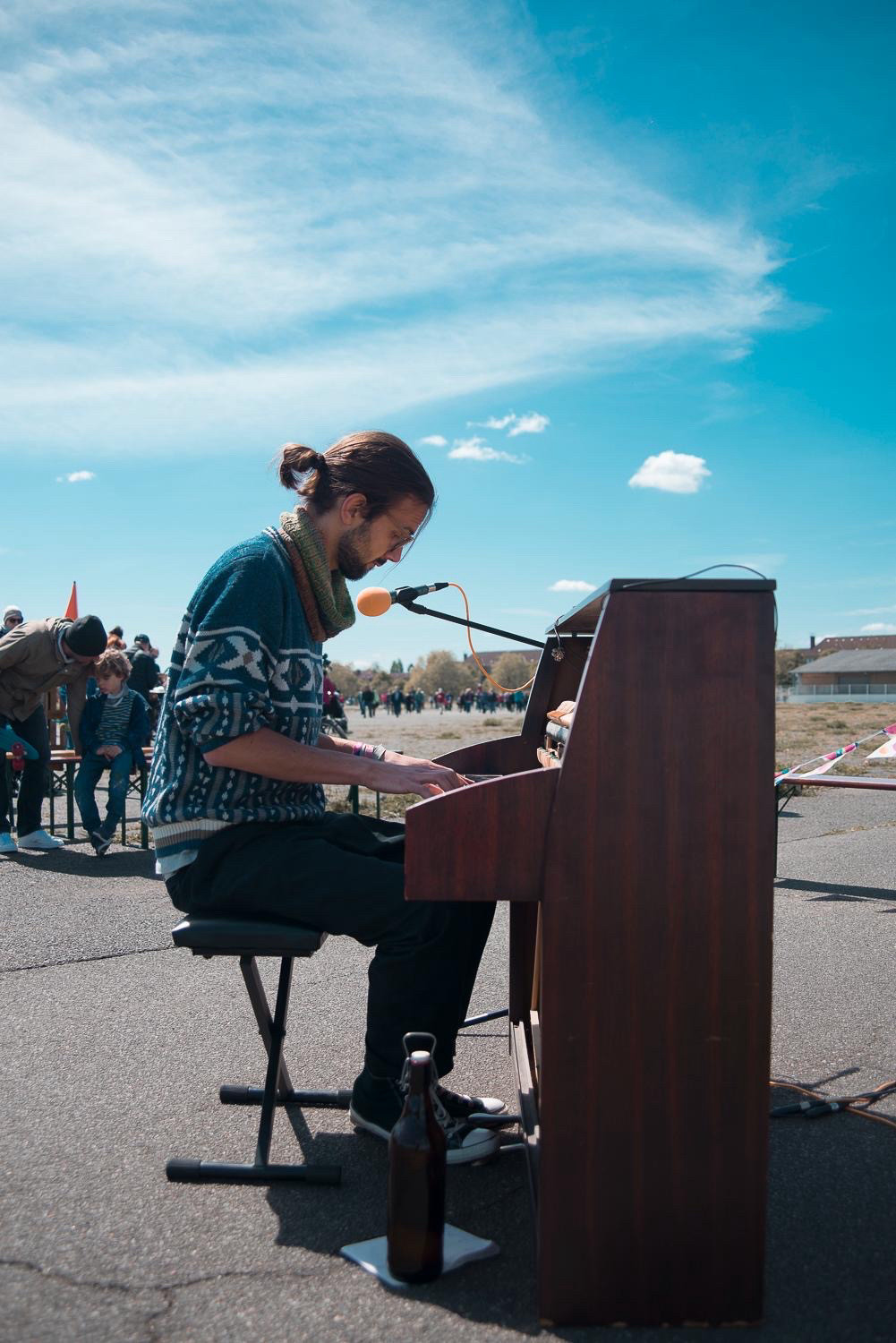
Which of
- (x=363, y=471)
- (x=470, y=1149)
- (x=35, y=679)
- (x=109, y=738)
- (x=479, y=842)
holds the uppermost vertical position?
(x=363, y=471)

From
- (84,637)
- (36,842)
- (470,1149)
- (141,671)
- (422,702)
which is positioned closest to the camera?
(470,1149)

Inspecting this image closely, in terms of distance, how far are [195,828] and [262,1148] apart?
0.83 m

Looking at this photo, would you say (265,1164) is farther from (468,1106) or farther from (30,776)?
(30,776)

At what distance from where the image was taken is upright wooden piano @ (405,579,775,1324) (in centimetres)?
203

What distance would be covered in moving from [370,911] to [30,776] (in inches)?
244

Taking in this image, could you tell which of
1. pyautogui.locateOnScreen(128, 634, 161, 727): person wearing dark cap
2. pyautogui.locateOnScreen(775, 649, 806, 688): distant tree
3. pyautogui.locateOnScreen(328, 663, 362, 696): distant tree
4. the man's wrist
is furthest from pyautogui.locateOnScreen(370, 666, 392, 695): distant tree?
the man's wrist

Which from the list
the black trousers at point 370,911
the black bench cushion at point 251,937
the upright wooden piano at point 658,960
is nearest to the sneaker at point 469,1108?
the black trousers at point 370,911

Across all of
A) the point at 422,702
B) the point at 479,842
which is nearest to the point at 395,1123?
the point at 479,842

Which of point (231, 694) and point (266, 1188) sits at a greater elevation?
point (231, 694)

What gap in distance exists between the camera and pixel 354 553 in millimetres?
2873

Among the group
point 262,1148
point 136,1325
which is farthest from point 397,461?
point 136,1325

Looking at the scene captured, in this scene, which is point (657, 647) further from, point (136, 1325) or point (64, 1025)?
point (64, 1025)

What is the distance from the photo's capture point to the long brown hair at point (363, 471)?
2.81 meters

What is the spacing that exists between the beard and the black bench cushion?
0.99m
